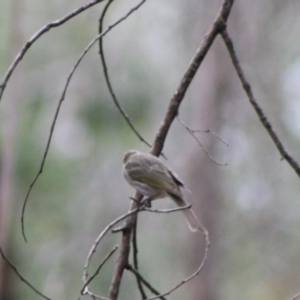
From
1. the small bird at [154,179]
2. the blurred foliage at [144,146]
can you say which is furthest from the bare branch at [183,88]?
the blurred foliage at [144,146]

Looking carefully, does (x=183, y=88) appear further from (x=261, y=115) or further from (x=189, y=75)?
(x=261, y=115)

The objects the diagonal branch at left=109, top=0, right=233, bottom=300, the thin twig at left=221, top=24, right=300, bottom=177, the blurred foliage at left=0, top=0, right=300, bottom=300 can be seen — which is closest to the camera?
the thin twig at left=221, top=24, right=300, bottom=177

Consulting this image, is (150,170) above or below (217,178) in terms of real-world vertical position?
below

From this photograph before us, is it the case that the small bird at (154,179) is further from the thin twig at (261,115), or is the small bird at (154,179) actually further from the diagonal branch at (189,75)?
the thin twig at (261,115)

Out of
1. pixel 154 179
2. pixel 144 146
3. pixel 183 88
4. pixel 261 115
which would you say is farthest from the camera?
pixel 144 146

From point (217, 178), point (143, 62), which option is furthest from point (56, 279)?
point (143, 62)

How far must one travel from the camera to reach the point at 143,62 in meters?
11.4

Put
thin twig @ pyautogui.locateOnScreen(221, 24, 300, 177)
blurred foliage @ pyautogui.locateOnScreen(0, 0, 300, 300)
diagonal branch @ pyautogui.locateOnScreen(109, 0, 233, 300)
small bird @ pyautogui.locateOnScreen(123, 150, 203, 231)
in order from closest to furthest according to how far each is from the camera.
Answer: thin twig @ pyautogui.locateOnScreen(221, 24, 300, 177), diagonal branch @ pyautogui.locateOnScreen(109, 0, 233, 300), small bird @ pyautogui.locateOnScreen(123, 150, 203, 231), blurred foliage @ pyautogui.locateOnScreen(0, 0, 300, 300)

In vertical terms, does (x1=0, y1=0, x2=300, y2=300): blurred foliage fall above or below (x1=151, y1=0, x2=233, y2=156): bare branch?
above

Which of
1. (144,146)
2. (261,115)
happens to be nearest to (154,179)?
(261,115)

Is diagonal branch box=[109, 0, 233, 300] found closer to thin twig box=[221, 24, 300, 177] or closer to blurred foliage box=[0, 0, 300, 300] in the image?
thin twig box=[221, 24, 300, 177]

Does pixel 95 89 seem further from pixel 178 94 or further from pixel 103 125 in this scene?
pixel 178 94

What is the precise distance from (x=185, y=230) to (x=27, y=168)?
2.48 m

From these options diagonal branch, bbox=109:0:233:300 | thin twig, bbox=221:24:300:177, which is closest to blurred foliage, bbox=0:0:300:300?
diagonal branch, bbox=109:0:233:300
